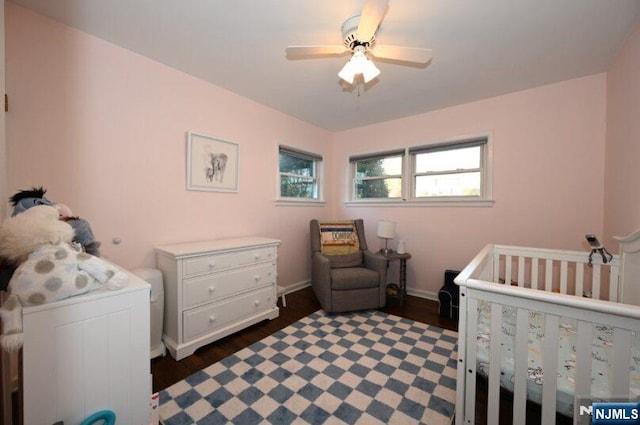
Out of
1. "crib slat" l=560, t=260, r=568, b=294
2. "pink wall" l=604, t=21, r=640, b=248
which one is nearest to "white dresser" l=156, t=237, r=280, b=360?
"crib slat" l=560, t=260, r=568, b=294

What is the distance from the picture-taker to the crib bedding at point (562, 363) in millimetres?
984

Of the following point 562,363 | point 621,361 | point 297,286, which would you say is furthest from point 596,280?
point 297,286

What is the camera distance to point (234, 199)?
2.67 meters

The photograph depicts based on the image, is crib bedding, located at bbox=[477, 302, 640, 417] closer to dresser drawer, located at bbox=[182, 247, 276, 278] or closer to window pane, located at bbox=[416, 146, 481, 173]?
dresser drawer, located at bbox=[182, 247, 276, 278]

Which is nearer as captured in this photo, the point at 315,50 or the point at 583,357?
the point at 583,357

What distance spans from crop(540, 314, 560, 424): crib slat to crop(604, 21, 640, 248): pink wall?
1.38 m

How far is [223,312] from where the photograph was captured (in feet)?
6.84

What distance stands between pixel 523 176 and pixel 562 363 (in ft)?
6.59

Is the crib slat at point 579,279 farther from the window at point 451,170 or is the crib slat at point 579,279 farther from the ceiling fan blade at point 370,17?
the ceiling fan blade at point 370,17

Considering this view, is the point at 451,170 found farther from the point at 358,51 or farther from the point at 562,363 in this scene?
the point at 562,363

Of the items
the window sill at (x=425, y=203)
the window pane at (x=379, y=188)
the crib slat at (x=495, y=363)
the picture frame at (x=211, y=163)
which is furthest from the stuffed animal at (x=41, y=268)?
the window pane at (x=379, y=188)

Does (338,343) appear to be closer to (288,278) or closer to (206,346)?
(206,346)

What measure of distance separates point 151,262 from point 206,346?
0.85m

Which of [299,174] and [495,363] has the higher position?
[299,174]
